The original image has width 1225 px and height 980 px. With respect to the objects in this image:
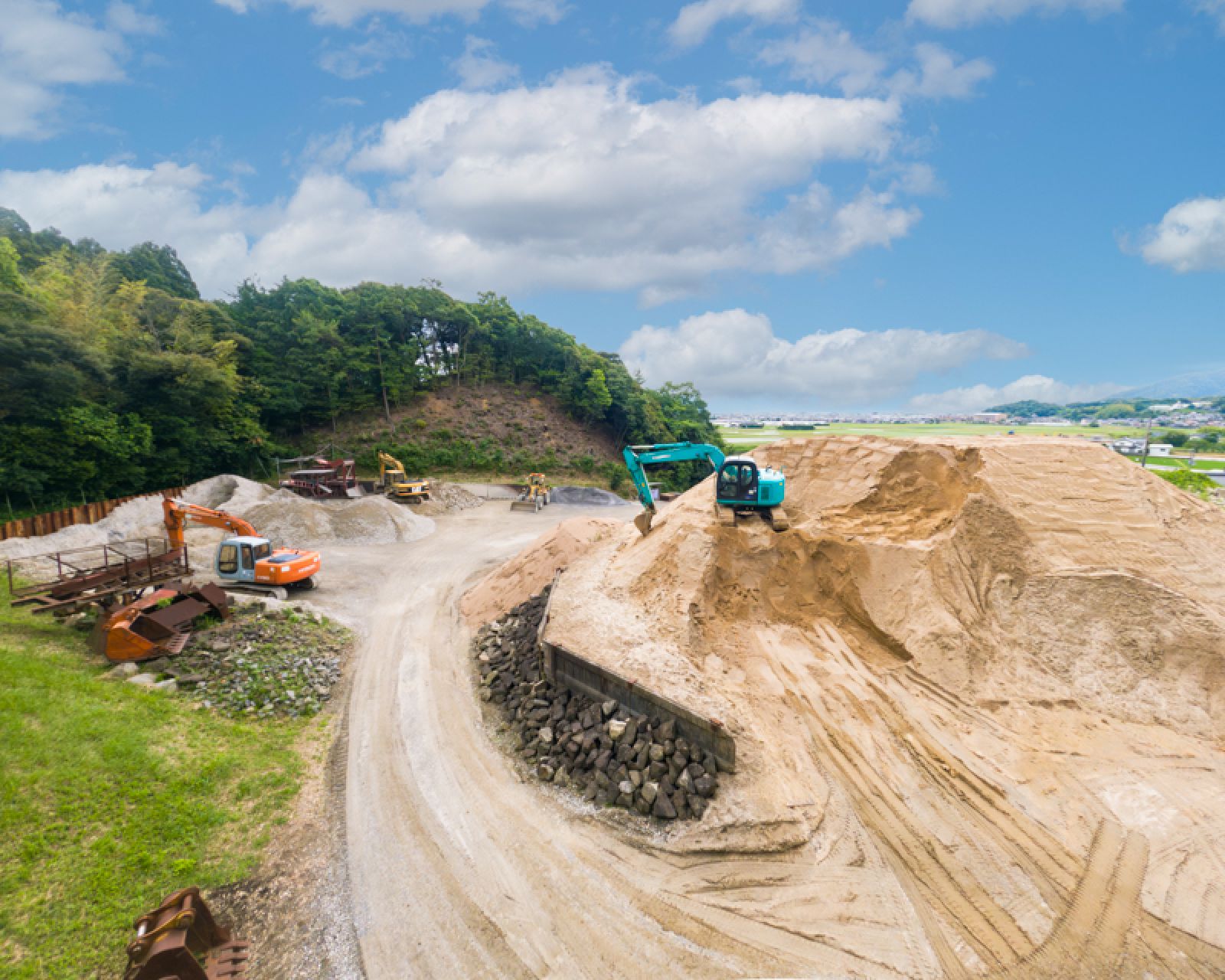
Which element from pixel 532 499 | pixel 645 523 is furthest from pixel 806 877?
pixel 532 499

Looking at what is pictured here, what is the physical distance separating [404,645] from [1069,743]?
13.9m

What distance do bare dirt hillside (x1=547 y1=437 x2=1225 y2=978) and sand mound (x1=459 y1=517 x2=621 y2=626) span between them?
1037 millimetres

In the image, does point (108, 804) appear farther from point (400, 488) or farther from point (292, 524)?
point (400, 488)

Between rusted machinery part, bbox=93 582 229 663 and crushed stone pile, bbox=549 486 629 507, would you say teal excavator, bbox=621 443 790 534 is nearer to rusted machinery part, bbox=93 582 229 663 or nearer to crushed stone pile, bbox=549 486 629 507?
rusted machinery part, bbox=93 582 229 663

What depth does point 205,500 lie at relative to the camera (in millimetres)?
26547

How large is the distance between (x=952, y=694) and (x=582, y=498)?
27.2 meters

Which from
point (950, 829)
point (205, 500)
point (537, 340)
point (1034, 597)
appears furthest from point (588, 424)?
point (950, 829)

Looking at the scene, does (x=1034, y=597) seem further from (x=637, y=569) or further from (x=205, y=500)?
(x=205, y=500)

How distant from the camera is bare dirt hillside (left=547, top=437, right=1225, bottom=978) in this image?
616cm

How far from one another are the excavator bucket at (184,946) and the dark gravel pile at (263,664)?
15.8ft

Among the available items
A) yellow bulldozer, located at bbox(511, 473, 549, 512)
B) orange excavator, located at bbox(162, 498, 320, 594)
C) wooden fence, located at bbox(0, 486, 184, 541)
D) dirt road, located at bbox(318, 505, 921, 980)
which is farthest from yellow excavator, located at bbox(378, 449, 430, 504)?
dirt road, located at bbox(318, 505, 921, 980)

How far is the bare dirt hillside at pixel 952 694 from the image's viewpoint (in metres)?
6.16

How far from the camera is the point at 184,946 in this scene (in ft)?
16.1

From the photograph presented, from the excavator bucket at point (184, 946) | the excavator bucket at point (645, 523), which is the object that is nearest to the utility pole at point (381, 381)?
the excavator bucket at point (645, 523)
